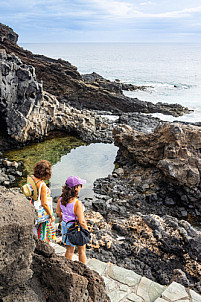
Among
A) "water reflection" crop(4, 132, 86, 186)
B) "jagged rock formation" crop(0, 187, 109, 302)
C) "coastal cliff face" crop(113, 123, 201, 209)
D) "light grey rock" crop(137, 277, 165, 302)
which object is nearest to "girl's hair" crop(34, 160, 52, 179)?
"jagged rock formation" crop(0, 187, 109, 302)

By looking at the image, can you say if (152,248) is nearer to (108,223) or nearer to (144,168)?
(108,223)

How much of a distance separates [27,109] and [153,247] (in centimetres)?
1589

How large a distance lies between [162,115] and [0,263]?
35278mm

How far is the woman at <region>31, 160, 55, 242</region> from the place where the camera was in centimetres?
556

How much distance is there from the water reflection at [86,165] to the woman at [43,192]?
836 cm

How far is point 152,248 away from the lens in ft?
26.9

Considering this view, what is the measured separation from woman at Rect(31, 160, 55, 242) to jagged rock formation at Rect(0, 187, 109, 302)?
1.88 meters

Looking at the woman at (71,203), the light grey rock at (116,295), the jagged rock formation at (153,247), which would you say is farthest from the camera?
the jagged rock formation at (153,247)

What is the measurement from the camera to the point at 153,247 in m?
8.24

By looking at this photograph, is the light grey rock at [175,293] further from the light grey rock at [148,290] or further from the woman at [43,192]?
the woman at [43,192]

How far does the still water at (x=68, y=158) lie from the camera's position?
15.9m

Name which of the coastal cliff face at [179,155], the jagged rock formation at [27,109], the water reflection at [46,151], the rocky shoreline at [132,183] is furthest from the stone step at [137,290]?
the jagged rock formation at [27,109]

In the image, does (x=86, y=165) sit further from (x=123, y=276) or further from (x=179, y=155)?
(x=123, y=276)

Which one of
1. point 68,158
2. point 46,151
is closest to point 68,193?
point 68,158
